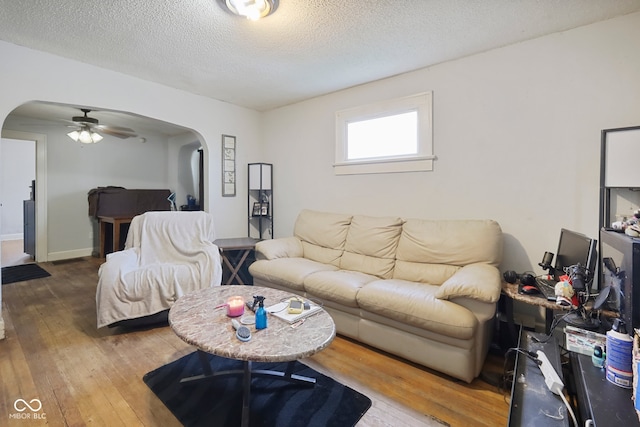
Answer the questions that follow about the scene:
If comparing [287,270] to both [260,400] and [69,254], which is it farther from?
[69,254]

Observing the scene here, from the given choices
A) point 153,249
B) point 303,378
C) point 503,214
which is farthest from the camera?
point 153,249

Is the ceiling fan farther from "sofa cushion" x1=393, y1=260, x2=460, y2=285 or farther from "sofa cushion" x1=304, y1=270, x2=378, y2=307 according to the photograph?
"sofa cushion" x1=393, y1=260, x2=460, y2=285

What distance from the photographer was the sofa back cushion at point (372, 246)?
109 inches

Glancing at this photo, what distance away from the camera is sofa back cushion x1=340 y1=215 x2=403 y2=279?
2759mm

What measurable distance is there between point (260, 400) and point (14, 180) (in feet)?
28.9

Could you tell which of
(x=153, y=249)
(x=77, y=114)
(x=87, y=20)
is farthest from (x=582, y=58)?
(x=77, y=114)

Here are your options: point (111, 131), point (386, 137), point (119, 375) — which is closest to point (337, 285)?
point (119, 375)

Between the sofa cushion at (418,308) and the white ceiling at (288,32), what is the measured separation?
6.33 feet

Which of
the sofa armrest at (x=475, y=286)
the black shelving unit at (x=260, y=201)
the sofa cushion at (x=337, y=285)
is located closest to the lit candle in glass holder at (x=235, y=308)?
the sofa cushion at (x=337, y=285)

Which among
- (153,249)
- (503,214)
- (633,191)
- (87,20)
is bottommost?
(153,249)

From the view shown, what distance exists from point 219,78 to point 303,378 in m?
2.95

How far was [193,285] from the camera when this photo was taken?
2.66 metres

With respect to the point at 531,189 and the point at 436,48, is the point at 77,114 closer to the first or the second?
the point at 436,48

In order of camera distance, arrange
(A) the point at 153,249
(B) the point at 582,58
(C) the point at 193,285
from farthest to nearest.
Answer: (A) the point at 153,249
(C) the point at 193,285
(B) the point at 582,58
